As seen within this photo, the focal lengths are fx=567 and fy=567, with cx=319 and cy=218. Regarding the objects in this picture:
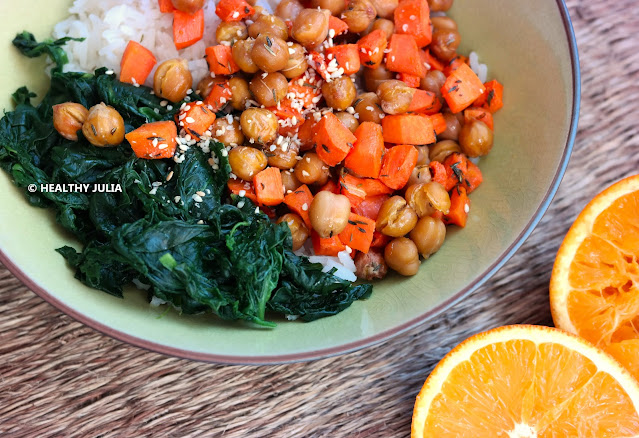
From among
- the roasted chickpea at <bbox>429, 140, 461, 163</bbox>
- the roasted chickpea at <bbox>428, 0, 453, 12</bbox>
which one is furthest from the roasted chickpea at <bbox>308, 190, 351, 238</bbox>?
the roasted chickpea at <bbox>428, 0, 453, 12</bbox>

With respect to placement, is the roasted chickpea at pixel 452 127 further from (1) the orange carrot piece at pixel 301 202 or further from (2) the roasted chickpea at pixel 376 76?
(1) the orange carrot piece at pixel 301 202

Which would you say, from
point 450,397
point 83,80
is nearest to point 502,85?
point 450,397

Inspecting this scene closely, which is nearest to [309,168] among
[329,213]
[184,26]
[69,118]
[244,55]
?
[329,213]

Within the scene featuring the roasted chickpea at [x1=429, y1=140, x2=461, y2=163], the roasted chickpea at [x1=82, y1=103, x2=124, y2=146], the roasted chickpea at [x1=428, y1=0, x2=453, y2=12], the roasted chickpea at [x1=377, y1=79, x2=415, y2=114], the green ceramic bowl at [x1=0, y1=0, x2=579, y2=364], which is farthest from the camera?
the roasted chickpea at [x1=428, y1=0, x2=453, y2=12]

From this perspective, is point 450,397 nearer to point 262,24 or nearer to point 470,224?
point 470,224

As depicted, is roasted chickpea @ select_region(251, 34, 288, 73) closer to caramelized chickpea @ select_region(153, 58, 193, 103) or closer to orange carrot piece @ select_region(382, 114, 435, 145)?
caramelized chickpea @ select_region(153, 58, 193, 103)

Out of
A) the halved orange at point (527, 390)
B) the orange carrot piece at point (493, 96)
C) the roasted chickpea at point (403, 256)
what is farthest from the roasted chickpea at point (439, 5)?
the halved orange at point (527, 390)

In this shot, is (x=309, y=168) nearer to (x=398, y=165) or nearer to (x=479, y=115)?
(x=398, y=165)
